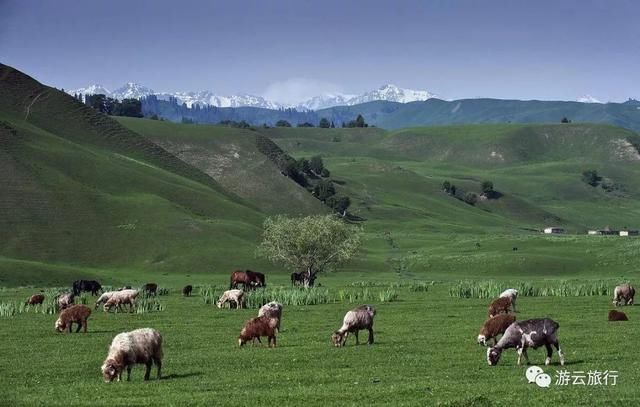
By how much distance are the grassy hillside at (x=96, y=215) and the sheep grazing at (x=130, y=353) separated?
2867 inches

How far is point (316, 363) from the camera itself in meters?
30.8

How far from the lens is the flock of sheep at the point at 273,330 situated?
27672mm

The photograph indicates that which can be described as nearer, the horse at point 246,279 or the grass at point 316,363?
the grass at point 316,363

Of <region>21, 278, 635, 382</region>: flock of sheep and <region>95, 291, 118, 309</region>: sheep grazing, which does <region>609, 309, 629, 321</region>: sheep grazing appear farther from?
<region>95, 291, 118, 309</region>: sheep grazing

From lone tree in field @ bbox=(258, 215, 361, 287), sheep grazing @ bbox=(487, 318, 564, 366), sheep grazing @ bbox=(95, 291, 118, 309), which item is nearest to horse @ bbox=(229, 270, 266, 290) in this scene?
lone tree in field @ bbox=(258, 215, 361, 287)

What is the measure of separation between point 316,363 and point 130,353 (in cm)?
678

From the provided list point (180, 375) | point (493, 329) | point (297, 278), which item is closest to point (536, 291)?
point (297, 278)

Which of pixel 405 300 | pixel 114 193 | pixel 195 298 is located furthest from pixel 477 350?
pixel 114 193

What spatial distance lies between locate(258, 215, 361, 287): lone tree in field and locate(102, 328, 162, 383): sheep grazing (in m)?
59.9

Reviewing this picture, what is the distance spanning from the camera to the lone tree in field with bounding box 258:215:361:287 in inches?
3519

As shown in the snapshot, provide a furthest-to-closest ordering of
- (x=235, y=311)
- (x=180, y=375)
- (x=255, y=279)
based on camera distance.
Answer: (x=255, y=279) → (x=235, y=311) → (x=180, y=375)

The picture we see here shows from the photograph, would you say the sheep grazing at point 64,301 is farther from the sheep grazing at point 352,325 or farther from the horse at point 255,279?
the sheep grazing at point 352,325

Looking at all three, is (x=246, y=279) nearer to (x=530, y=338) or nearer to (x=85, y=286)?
(x=85, y=286)

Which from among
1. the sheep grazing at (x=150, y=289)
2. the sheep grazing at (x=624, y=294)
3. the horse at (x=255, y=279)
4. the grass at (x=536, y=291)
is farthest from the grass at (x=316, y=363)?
the horse at (x=255, y=279)
